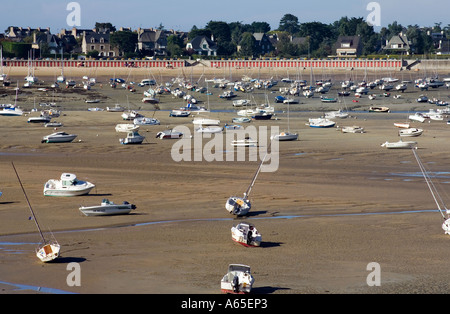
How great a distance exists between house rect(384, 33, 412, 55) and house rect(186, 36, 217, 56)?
144 feet

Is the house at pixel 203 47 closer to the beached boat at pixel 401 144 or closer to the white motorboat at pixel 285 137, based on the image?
the white motorboat at pixel 285 137

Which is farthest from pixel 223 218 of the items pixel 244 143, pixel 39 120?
pixel 39 120

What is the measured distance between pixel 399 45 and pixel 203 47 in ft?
161

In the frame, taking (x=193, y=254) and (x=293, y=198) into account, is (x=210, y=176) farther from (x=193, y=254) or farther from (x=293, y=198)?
(x=193, y=254)

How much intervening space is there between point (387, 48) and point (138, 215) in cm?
16901

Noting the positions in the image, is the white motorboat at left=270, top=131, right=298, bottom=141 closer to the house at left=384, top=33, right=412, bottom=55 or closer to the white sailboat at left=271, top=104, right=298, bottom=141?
the white sailboat at left=271, top=104, right=298, bottom=141

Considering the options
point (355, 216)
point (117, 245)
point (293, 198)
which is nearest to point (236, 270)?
point (117, 245)

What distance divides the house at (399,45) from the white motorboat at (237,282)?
549 ft

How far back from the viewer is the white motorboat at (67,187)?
35688mm

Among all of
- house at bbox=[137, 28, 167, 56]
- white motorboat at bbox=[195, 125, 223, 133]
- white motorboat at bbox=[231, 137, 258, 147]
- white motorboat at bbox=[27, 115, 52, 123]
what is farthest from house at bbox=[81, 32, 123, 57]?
white motorboat at bbox=[231, 137, 258, 147]

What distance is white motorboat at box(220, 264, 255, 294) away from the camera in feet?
69.3

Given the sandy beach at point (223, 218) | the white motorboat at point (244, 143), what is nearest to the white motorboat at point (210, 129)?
the sandy beach at point (223, 218)

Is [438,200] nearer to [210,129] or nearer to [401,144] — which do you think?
[401,144]

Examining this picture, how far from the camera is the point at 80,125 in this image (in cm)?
6856
